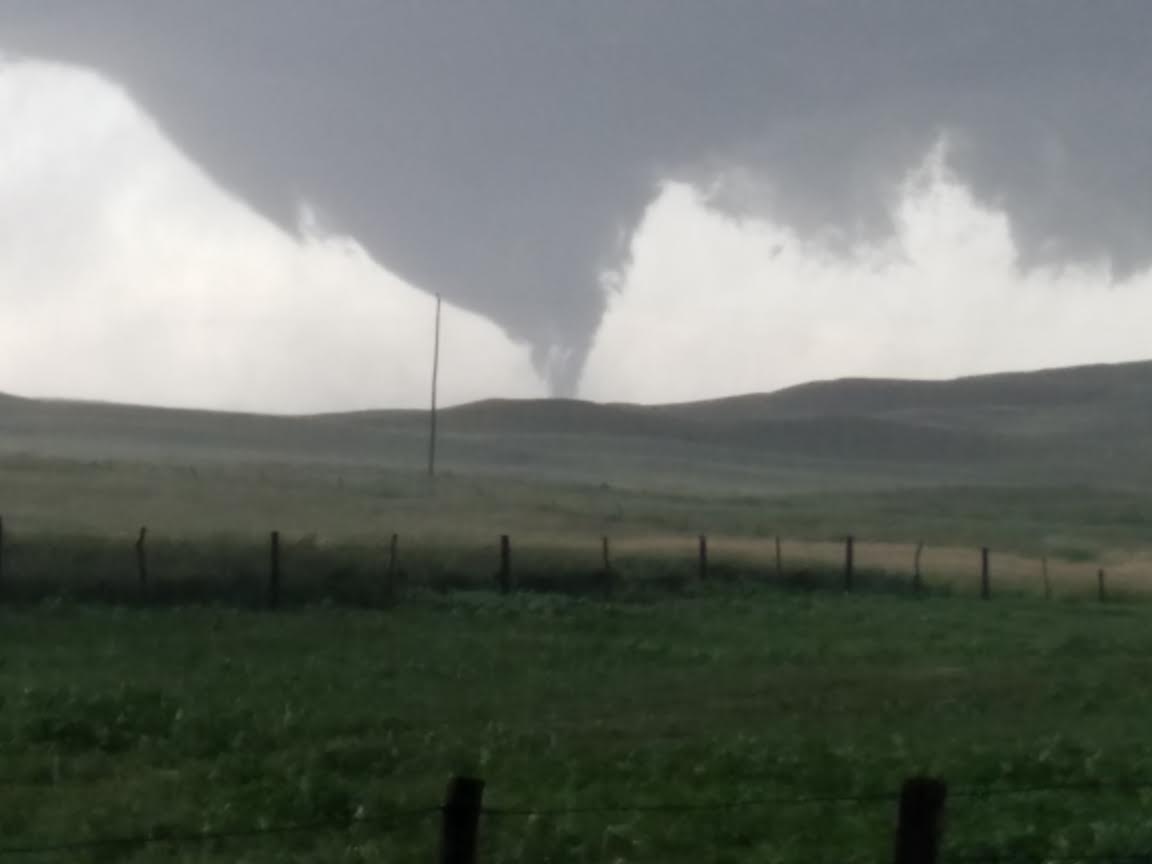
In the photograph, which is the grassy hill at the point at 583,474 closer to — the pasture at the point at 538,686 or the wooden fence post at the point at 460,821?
the pasture at the point at 538,686

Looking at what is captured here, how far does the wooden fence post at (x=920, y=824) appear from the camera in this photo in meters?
7.55

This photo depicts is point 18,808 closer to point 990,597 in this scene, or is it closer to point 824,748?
point 824,748

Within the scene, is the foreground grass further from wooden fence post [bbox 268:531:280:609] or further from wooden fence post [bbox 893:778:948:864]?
wooden fence post [bbox 893:778:948:864]

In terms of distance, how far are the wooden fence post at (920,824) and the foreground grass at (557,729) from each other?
350 cm

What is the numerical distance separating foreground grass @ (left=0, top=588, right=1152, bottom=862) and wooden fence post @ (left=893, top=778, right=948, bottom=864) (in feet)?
11.5

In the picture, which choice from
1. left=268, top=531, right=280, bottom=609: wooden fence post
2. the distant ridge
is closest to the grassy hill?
the distant ridge

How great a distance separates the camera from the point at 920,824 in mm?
7566

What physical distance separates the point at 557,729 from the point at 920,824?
9760mm

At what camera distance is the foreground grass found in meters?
11.9

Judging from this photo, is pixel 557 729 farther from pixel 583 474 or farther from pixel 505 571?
pixel 583 474

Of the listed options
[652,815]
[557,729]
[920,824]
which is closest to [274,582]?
[557,729]

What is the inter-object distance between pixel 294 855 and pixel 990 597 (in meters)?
30.2

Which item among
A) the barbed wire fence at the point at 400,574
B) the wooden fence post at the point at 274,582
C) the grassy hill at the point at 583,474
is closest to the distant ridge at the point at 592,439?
the grassy hill at the point at 583,474

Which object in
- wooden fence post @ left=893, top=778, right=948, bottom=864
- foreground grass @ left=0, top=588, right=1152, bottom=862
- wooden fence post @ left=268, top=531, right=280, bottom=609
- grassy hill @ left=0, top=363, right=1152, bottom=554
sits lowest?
foreground grass @ left=0, top=588, right=1152, bottom=862
